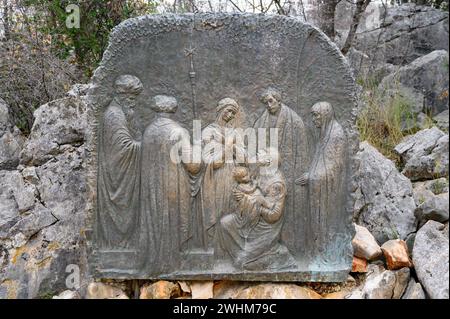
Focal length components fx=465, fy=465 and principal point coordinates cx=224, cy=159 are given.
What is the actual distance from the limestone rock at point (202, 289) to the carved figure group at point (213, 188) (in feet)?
0.67

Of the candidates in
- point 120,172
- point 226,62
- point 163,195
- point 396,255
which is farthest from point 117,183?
point 396,255

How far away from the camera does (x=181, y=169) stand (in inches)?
140

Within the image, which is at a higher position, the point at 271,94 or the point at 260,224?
the point at 271,94

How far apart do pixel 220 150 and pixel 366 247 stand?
145cm

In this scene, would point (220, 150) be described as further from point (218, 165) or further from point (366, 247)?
point (366, 247)

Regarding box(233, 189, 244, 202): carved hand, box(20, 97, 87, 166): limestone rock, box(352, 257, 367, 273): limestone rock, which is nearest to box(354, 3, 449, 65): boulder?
box(352, 257, 367, 273): limestone rock

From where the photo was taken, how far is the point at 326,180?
359 cm

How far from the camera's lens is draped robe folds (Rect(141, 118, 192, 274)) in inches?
139

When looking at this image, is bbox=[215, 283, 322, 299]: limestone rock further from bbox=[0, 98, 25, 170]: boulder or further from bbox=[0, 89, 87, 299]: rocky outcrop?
bbox=[0, 98, 25, 170]: boulder

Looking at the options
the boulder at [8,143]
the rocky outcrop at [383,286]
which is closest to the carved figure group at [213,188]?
the rocky outcrop at [383,286]

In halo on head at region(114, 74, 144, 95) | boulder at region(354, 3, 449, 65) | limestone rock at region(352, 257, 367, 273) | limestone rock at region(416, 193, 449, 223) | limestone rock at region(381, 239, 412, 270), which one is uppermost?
boulder at region(354, 3, 449, 65)

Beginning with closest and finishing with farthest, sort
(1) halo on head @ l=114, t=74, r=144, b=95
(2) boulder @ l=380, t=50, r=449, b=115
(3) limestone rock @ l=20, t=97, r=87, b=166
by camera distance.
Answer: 1. (1) halo on head @ l=114, t=74, r=144, b=95
2. (3) limestone rock @ l=20, t=97, r=87, b=166
3. (2) boulder @ l=380, t=50, r=449, b=115

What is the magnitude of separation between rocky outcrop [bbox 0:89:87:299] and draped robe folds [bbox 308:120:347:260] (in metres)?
2.04
